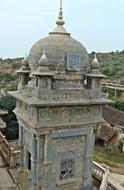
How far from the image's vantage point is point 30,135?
12789 millimetres

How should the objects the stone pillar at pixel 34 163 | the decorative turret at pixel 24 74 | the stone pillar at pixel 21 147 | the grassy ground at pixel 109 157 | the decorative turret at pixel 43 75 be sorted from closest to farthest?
the decorative turret at pixel 43 75 < the stone pillar at pixel 34 163 < the decorative turret at pixel 24 74 < the stone pillar at pixel 21 147 < the grassy ground at pixel 109 157

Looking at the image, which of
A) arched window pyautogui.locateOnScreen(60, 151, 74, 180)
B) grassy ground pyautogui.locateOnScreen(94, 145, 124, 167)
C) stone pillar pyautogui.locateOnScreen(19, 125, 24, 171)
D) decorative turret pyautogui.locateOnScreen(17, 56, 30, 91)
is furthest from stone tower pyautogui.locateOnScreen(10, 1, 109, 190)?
grassy ground pyautogui.locateOnScreen(94, 145, 124, 167)

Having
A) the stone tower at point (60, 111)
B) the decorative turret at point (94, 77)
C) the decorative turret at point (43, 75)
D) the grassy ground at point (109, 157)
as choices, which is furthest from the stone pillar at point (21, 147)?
the grassy ground at point (109, 157)

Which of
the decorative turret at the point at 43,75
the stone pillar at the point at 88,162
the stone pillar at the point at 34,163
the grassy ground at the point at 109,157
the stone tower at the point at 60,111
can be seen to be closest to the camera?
the decorative turret at the point at 43,75

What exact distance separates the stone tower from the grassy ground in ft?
72.4

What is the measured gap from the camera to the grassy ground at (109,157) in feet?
113

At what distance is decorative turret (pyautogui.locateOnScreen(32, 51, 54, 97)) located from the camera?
1121 centimetres

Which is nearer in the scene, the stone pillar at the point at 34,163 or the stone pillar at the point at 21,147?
the stone pillar at the point at 34,163

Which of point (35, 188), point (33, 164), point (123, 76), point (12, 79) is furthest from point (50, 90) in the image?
point (123, 76)

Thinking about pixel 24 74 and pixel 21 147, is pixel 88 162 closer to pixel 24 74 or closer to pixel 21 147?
pixel 21 147

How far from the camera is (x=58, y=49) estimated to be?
11945 mm

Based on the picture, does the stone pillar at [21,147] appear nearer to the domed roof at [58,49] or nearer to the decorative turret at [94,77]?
the domed roof at [58,49]

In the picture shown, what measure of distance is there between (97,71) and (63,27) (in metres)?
2.60

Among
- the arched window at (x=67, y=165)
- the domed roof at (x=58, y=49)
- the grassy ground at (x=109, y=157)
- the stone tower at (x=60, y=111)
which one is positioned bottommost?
the grassy ground at (x=109, y=157)
